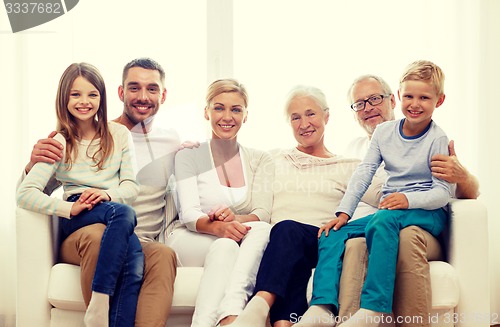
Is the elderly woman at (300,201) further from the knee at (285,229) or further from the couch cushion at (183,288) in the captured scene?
the couch cushion at (183,288)

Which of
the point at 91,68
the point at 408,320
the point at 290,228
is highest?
the point at 91,68

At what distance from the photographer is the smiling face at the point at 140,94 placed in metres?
2.80

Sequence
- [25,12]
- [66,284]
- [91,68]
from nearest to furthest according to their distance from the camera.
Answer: [66,284] → [91,68] → [25,12]

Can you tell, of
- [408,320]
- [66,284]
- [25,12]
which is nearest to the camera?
[408,320]

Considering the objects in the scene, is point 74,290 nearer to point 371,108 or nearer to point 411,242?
point 411,242

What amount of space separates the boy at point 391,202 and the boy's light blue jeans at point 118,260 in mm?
575

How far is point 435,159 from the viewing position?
236 cm

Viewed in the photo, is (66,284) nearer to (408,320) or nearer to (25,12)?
(408,320)

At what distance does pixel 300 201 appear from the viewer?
8.86 feet

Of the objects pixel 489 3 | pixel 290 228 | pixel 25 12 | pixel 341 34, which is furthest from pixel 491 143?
pixel 25 12

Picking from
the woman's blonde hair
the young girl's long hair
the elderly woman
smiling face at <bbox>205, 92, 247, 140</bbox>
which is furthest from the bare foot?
the woman's blonde hair

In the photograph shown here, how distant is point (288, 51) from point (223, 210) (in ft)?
4.27

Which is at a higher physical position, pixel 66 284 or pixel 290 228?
pixel 290 228

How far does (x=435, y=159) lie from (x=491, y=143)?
119 cm
